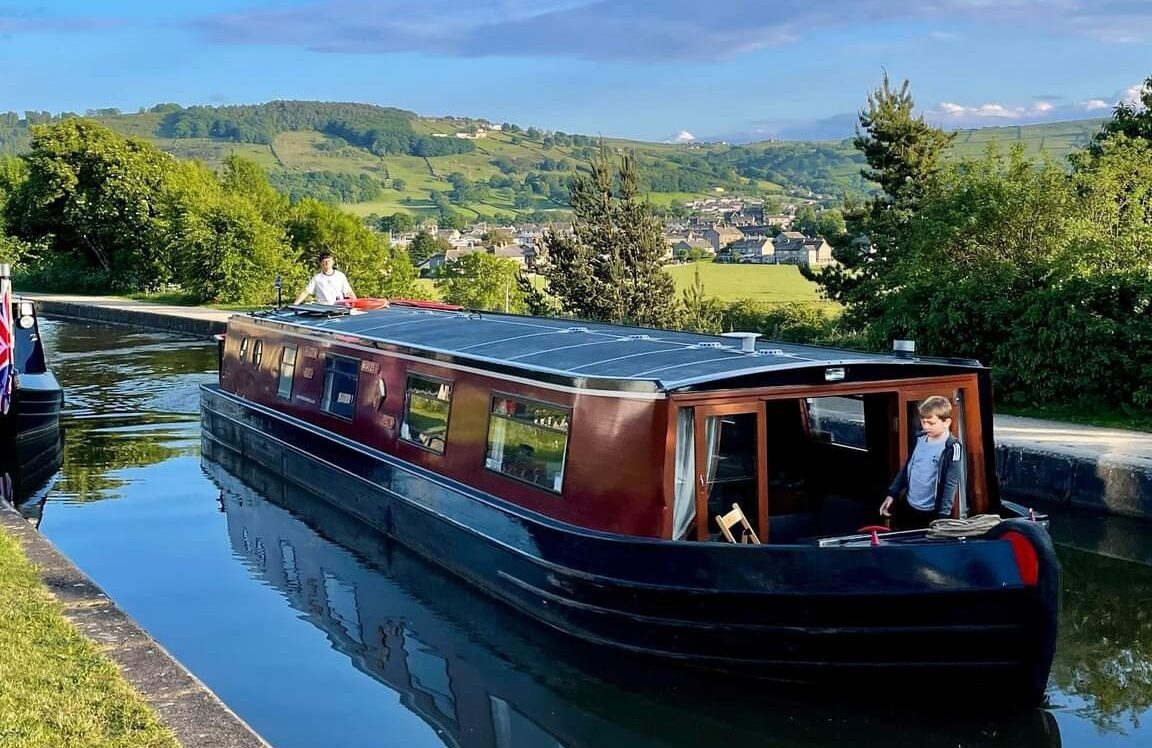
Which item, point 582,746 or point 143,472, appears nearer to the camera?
point 582,746

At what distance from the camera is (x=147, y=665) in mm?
5883

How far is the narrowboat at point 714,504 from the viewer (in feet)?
20.6

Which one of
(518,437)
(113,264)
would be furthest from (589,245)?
(518,437)

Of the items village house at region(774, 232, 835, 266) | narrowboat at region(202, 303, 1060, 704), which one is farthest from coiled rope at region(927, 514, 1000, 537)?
village house at region(774, 232, 835, 266)

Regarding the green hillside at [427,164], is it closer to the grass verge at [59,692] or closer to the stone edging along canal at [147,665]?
the stone edging along canal at [147,665]

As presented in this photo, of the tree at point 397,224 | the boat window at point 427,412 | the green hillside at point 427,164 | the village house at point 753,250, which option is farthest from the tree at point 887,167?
the green hillside at point 427,164

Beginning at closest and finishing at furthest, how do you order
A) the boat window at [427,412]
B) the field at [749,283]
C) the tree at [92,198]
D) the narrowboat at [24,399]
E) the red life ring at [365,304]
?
the boat window at [427,412] < the narrowboat at [24,399] < the red life ring at [365,304] < the tree at [92,198] < the field at [749,283]

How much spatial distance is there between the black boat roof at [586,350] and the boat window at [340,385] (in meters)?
0.25

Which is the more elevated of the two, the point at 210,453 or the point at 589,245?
the point at 589,245

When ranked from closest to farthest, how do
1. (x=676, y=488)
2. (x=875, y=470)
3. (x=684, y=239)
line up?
(x=676, y=488), (x=875, y=470), (x=684, y=239)

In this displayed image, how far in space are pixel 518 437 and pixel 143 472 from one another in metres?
6.64

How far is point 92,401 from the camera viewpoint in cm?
1781

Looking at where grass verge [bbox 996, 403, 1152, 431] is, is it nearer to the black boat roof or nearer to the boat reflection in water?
the black boat roof

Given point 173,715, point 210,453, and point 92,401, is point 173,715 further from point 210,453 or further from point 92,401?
point 92,401
